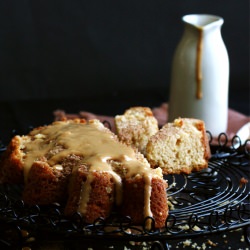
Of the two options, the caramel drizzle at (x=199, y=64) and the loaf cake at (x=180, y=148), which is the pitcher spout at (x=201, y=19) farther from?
the loaf cake at (x=180, y=148)

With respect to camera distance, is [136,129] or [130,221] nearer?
[130,221]

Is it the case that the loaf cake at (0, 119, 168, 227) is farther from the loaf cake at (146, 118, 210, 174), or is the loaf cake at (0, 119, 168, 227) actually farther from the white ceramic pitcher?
the white ceramic pitcher

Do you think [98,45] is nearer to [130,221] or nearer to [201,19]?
[201,19]

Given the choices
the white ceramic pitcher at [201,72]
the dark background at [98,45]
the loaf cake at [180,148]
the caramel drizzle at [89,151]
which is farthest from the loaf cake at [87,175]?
the dark background at [98,45]

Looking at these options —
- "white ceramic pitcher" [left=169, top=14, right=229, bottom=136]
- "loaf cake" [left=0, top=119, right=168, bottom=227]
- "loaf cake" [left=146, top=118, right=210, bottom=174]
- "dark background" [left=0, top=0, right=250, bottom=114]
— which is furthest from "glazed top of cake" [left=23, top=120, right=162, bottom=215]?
"dark background" [left=0, top=0, right=250, bottom=114]

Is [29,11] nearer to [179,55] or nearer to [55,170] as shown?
[179,55]

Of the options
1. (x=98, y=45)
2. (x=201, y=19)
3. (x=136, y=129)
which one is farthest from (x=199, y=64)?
(x=98, y=45)
